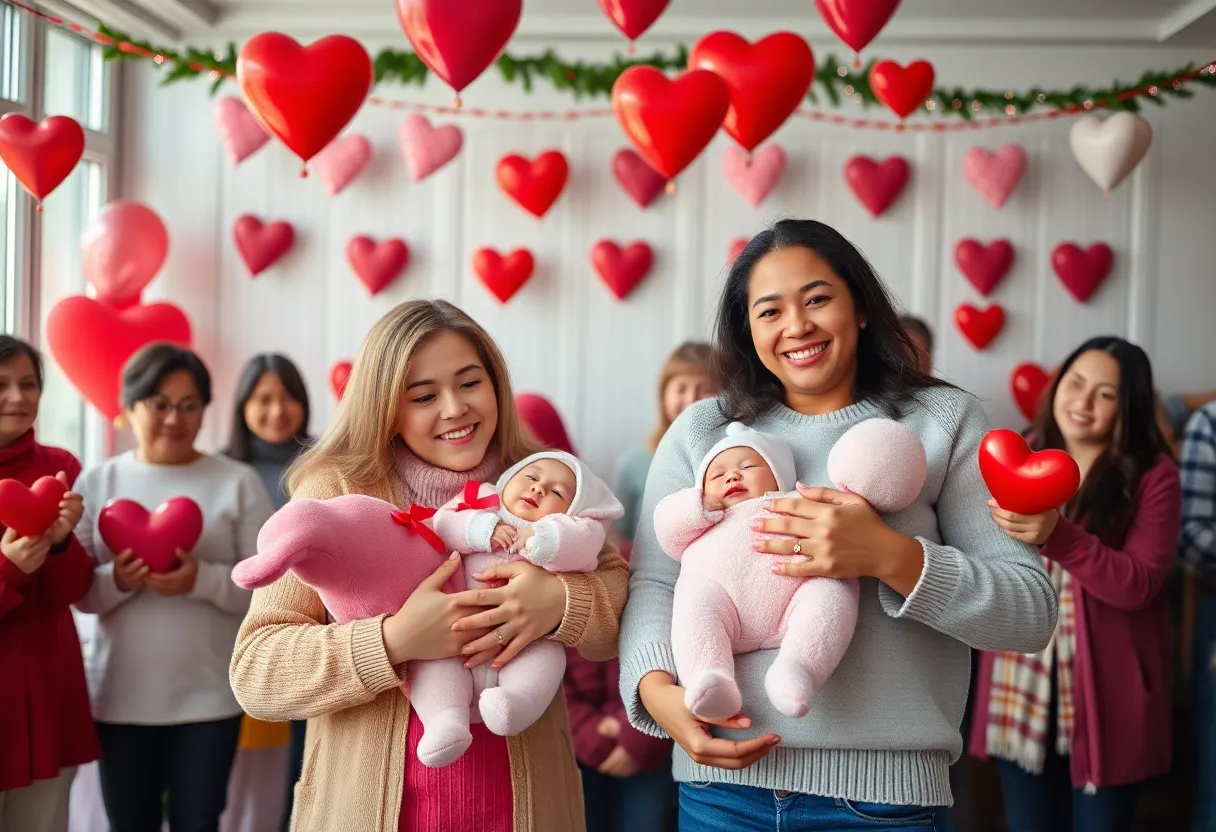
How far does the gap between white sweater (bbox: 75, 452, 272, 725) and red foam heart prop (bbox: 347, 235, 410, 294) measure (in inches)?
53.8

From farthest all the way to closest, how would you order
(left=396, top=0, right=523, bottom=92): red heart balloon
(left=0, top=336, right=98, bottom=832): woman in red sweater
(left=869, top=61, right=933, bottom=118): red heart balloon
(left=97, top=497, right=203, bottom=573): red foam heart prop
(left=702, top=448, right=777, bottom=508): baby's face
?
(left=869, top=61, right=933, bottom=118): red heart balloon
(left=396, top=0, right=523, bottom=92): red heart balloon
(left=97, top=497, right=203, bottom=573): red foam heart prop
(left=0, top=336, right=98, bottom=832): woman in red sweater
(left=702, top=448, right=777, bottom=508): baby's face

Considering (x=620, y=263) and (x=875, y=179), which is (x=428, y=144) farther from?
(x=875, y=179)

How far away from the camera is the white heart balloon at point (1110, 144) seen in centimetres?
357

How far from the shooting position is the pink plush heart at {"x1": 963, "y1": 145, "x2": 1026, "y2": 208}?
3807 millimetres

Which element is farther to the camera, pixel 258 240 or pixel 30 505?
pixel 258 240

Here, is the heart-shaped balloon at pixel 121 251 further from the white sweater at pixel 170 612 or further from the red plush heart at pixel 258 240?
the white sweater at pixel 170 612

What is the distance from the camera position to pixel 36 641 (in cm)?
229

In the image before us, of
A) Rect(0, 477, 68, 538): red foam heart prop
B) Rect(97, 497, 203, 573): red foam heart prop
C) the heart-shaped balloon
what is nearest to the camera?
Rect(0, 477, 68, 538): red foam heart prop

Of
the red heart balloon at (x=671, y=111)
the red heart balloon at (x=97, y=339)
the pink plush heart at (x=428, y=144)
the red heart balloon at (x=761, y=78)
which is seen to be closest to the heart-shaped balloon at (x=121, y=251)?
the red heart balloon at (x=97, y=339)

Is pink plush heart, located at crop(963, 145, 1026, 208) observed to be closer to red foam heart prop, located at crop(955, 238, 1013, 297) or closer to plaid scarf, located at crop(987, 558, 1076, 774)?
red foam heart prop, located at crop(955, 238, 1013, 297)

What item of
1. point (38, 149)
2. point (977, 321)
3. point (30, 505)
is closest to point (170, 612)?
point (30, 505)

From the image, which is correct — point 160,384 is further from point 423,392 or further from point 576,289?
point 576,289

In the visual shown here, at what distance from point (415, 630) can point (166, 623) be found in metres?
1.34

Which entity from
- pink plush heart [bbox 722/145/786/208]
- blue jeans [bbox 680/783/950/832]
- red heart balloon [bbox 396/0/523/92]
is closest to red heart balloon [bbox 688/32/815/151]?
red heart balloon [bbox 396/0/523/92]
